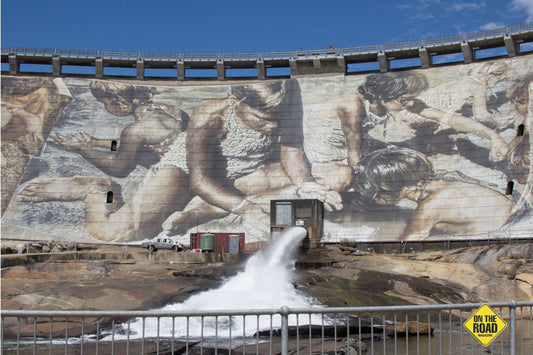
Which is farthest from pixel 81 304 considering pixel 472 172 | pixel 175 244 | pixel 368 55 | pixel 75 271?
pixel 368 55

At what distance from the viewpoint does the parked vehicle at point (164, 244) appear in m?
36.1

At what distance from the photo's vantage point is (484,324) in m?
7.86

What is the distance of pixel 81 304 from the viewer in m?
20.0

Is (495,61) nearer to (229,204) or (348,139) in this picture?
(348,139)

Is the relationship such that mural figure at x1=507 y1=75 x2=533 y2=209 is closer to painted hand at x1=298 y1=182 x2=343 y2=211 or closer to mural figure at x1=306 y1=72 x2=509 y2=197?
mural figure at x1=306 y1=72 x2=509 y2=197

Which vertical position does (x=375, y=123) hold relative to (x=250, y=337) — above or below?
above

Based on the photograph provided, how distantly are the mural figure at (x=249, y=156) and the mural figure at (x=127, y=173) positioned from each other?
3.35 ft

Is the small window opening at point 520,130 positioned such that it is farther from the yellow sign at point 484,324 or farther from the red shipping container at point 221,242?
the yellow sign at point 484,324

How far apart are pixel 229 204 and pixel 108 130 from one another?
11492mm

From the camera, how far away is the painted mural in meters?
36.3

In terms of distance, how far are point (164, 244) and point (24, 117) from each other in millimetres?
16407

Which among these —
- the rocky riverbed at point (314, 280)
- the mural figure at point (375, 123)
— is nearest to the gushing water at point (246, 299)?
the rocky riverbed at point (314, 280)

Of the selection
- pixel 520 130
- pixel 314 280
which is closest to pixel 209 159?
pixel 314 280

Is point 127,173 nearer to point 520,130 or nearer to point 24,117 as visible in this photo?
point 24,117
